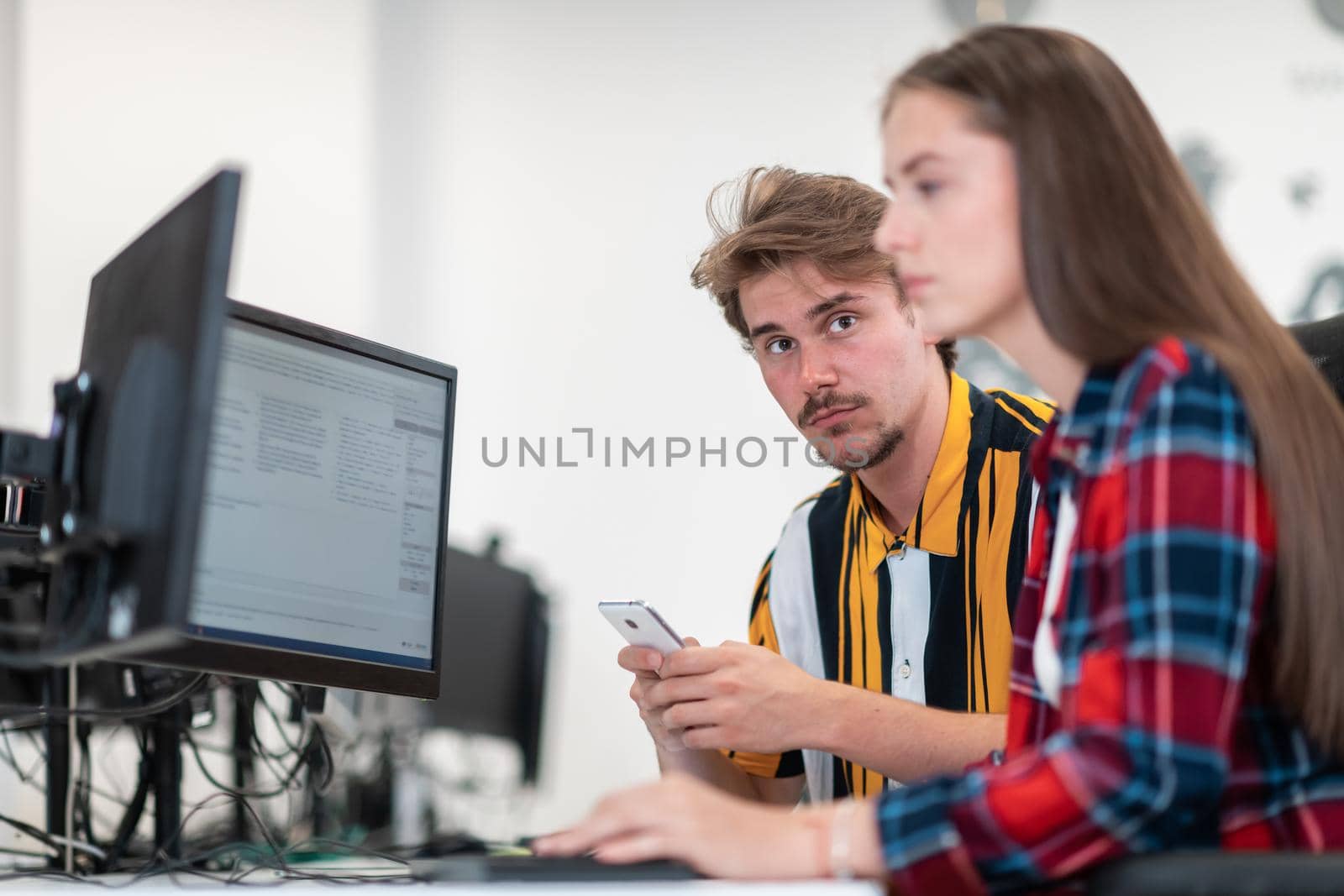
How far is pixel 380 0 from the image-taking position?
3381mm

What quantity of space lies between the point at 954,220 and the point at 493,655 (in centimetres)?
197

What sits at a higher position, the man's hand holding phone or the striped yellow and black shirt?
the striped yellow and black shirt

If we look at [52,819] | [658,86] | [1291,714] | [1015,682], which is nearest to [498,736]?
[52,819]

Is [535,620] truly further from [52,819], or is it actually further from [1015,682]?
[1015,682]

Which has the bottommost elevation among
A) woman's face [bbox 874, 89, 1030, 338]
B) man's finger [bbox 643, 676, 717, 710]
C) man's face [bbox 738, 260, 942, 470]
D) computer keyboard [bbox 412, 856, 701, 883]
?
computer keyboard [bbox 412, 856, 701, 883]

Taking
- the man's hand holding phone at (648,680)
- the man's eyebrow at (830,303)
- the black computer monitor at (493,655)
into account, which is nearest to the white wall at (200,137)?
the black computer monitor at (493,655)

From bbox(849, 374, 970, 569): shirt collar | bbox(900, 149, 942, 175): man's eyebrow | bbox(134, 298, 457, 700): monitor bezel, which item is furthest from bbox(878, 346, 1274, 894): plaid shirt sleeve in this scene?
bbox(849, 374, 970, 569): shirt collar

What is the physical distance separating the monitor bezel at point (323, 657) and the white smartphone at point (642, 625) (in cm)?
21

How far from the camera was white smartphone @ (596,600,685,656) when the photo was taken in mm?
1176

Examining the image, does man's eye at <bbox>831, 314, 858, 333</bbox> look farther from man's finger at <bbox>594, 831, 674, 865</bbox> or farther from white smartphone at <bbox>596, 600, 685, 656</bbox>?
man's finger at <bbox>594, 831, 674, 865</bbox>

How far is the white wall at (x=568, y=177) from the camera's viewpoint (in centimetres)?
316

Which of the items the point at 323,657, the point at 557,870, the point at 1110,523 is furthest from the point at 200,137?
the point at 1110,523

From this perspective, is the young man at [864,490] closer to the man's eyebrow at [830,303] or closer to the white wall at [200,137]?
the man's eyebrow at [830,303]

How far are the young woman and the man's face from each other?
2.13 feet
